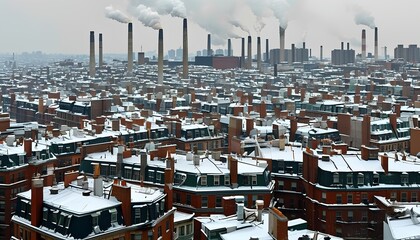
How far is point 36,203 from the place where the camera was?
1596 inches

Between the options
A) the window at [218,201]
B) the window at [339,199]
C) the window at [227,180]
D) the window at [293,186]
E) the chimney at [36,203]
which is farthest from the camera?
the window at [293,186]

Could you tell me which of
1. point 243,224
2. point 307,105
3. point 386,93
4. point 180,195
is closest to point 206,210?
point 180,195

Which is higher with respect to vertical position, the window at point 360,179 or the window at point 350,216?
the window at point 360,179

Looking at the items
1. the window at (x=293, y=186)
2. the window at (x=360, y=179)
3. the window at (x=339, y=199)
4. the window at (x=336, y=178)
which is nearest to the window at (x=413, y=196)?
the window at (x=360, y=179)

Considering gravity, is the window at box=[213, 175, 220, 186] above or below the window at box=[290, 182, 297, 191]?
above

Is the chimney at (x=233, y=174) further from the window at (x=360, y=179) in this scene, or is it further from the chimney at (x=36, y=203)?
the chimney at (x=36, y=203)

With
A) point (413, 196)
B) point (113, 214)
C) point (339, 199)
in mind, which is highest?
point (113, 214)

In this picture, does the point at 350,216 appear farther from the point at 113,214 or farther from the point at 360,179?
the point at 113,214

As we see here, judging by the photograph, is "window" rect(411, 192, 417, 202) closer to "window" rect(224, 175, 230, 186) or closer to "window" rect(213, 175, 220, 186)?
"window" rect(224, 175, 230, 186)

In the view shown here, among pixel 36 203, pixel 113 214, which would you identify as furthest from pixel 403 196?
pixel 36 203

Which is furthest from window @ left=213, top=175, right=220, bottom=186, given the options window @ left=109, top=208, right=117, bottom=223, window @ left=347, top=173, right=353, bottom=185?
window @ left=109, top=208, right=117, bottom=223

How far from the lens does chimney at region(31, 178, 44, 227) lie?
40500mm

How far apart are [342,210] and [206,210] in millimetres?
10890

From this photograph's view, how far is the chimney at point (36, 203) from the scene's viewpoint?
133ft
